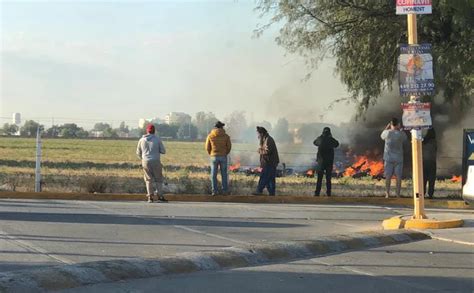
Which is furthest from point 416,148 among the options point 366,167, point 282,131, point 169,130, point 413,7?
point 169,130

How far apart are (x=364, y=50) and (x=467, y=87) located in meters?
2.80

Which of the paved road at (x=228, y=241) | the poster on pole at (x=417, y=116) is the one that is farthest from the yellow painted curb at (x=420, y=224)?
the poster on pole at (x=417, y=116)

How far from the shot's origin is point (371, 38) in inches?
609

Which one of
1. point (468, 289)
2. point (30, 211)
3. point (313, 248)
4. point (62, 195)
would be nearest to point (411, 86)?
point (313, 248)

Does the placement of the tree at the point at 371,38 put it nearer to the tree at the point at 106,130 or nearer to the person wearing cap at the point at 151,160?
the person wearing cap at the point at 151,160

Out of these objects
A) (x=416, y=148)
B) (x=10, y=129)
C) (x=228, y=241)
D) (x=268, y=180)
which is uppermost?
(x=10, y=129)

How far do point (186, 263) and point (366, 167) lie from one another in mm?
21377

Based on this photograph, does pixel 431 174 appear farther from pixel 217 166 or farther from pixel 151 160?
pixel 151 160

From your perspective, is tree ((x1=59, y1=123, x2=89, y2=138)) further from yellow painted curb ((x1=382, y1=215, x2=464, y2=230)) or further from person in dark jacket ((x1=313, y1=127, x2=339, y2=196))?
yellow painted curb ((x1=382, y1=215, x2=464, y2=230))

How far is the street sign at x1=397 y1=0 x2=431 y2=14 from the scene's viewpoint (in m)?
8.73

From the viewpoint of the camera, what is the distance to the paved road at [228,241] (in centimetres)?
580

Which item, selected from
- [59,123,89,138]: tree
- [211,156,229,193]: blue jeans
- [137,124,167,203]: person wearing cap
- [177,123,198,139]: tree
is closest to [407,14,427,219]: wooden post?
[211,156,229,193]: blue jeans

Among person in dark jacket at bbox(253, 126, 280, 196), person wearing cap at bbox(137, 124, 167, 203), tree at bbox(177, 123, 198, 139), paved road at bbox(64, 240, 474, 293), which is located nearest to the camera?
paved road at bbox(64, 240, 474, 293)

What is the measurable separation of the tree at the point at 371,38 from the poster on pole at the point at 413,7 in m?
5.88
